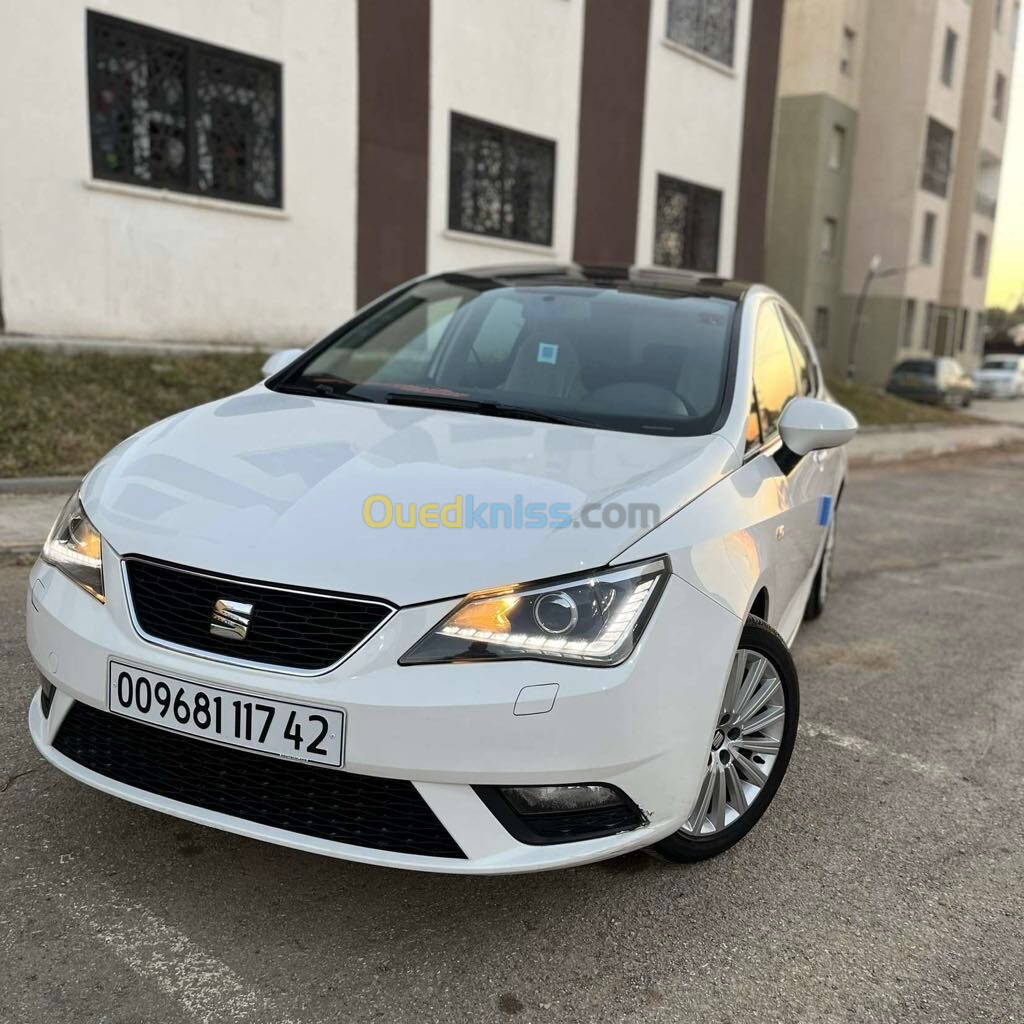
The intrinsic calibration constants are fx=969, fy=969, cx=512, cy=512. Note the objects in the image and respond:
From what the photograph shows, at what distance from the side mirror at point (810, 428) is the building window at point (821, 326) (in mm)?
30872

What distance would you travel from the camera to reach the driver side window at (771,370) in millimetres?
3229

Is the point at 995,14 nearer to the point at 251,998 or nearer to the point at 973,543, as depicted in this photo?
the point at 973,543

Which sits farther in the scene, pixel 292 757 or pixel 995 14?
pixel 995 14

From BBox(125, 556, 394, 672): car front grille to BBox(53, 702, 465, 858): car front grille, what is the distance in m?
0.20

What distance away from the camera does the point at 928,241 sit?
3494 centimetres

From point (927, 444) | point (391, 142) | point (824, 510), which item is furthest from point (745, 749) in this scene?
point (927, 444)

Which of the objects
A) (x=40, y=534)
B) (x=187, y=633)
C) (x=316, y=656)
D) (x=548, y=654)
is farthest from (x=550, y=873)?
(x=40, y=534)

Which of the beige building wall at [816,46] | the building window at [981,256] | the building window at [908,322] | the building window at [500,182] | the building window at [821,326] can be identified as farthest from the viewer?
the building window at [981,256]

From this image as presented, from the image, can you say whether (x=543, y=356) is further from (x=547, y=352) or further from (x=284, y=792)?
(x=284, y=792)

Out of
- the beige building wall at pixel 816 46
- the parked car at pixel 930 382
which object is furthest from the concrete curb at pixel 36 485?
the beige building wall at pixel 816 46

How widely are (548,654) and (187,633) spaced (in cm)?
77

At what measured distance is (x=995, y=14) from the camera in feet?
120

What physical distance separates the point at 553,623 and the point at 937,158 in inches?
1477

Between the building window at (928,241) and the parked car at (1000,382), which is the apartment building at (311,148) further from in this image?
the parked car at (1000,382)
